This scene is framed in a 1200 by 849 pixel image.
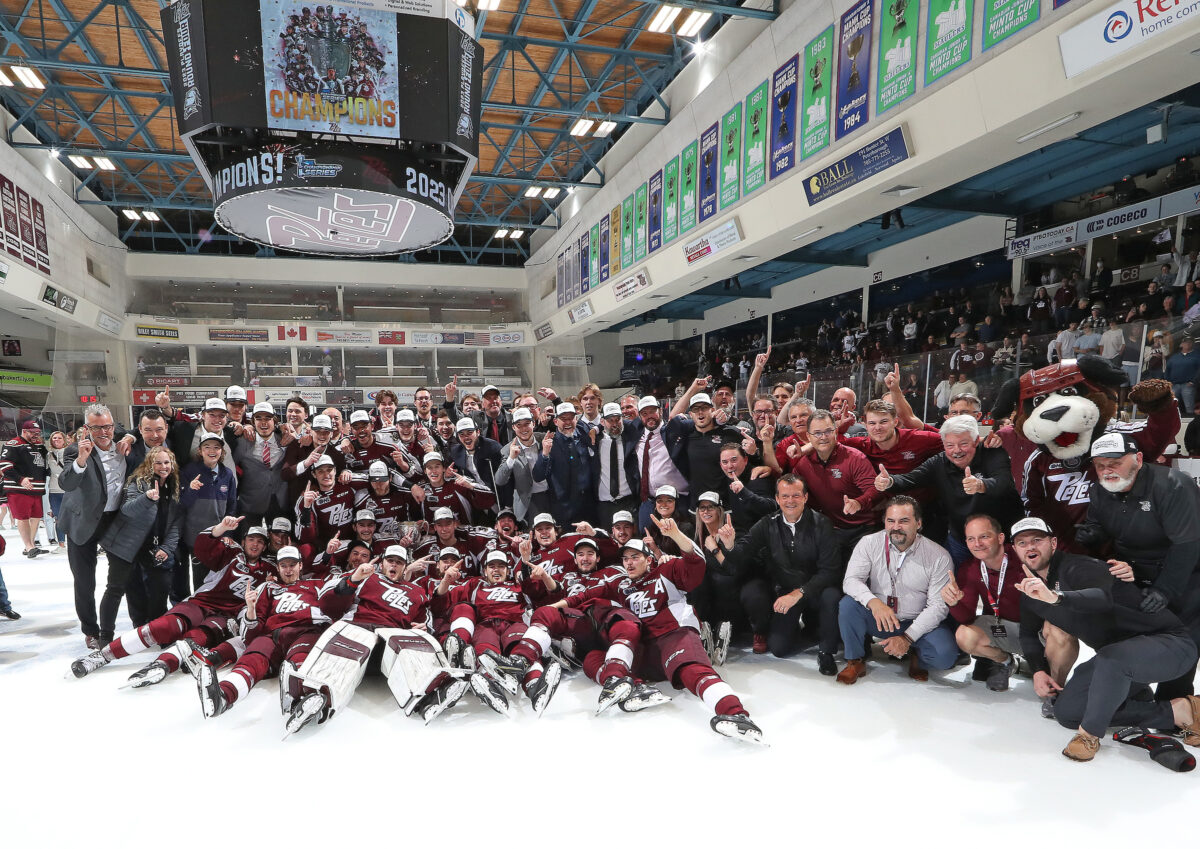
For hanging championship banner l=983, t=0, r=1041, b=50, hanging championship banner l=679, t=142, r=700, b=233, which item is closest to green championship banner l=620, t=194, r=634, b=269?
hanging championship banner l=679, t=142, r=700, b=233

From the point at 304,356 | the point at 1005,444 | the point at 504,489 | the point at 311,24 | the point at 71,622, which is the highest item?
the point at 311,24

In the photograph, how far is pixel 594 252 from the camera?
17.0 metres

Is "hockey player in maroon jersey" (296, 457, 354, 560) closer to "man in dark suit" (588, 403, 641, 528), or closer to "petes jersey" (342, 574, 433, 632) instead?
"petes jersey" (342, 574, 433, 632)

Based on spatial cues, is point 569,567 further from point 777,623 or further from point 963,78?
point 963,78

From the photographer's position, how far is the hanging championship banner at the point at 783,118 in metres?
9.05

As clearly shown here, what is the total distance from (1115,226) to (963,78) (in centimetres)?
495

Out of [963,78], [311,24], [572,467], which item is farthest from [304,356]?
[963,78]

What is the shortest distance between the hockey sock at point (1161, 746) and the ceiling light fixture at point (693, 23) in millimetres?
11005

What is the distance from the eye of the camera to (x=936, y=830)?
268 cm

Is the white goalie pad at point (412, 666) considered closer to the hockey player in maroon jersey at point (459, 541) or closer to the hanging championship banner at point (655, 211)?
the hockey player in maroon jersey at point (459, 541)

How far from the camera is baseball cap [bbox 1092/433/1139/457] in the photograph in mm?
3250

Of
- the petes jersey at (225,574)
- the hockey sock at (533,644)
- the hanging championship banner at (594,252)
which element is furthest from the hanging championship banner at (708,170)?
the petes jersey at (225,574)

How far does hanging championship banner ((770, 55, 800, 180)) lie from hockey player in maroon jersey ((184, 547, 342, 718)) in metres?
8.24

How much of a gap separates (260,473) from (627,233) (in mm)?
10988
